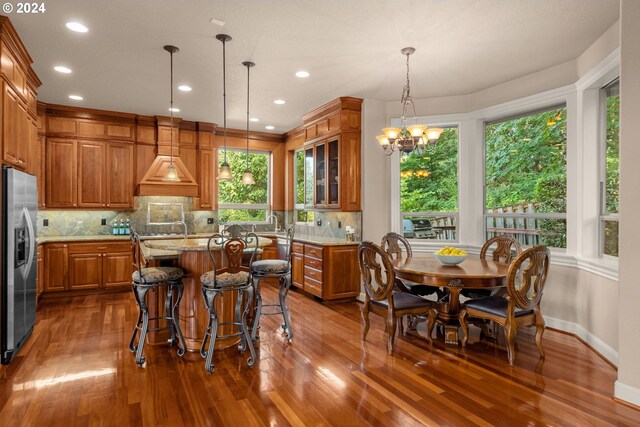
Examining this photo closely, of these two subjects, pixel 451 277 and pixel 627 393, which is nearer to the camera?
pixel 627 393

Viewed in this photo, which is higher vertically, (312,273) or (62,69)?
(62,69)

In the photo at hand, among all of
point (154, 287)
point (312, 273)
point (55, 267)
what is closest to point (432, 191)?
point (312, 273)

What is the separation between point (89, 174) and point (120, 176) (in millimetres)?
437

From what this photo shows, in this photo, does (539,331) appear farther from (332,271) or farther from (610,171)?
(332,271)

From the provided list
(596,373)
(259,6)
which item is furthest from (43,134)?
(596,373)

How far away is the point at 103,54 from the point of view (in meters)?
3.88

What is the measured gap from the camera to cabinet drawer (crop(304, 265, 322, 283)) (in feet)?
17.8

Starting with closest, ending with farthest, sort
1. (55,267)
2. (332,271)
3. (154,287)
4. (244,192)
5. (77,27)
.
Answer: (77,27) → (154,287) → (332,271) → (55,267) → (244,192)

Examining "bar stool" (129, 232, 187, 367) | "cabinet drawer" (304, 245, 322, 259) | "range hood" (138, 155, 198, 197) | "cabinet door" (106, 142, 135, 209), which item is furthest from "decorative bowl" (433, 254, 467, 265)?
"cabinet door" (106, 142, 135, 209)

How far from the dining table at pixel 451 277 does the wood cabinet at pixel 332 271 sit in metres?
1.31

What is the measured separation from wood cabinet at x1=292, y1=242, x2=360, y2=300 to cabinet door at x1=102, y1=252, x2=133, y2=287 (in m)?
2.82

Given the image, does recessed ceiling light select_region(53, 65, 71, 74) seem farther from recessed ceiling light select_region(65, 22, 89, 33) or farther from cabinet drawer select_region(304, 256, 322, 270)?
cabinet drawer select_region(304, 256, 322, 270)

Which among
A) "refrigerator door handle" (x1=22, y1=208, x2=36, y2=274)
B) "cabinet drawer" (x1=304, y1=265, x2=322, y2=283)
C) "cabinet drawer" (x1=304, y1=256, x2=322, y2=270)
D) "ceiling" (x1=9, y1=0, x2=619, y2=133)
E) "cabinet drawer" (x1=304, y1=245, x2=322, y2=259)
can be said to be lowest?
"cabinet drawer" (x1=304, y1=265, x2=322, y2=283)

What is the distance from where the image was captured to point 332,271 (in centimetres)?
533
